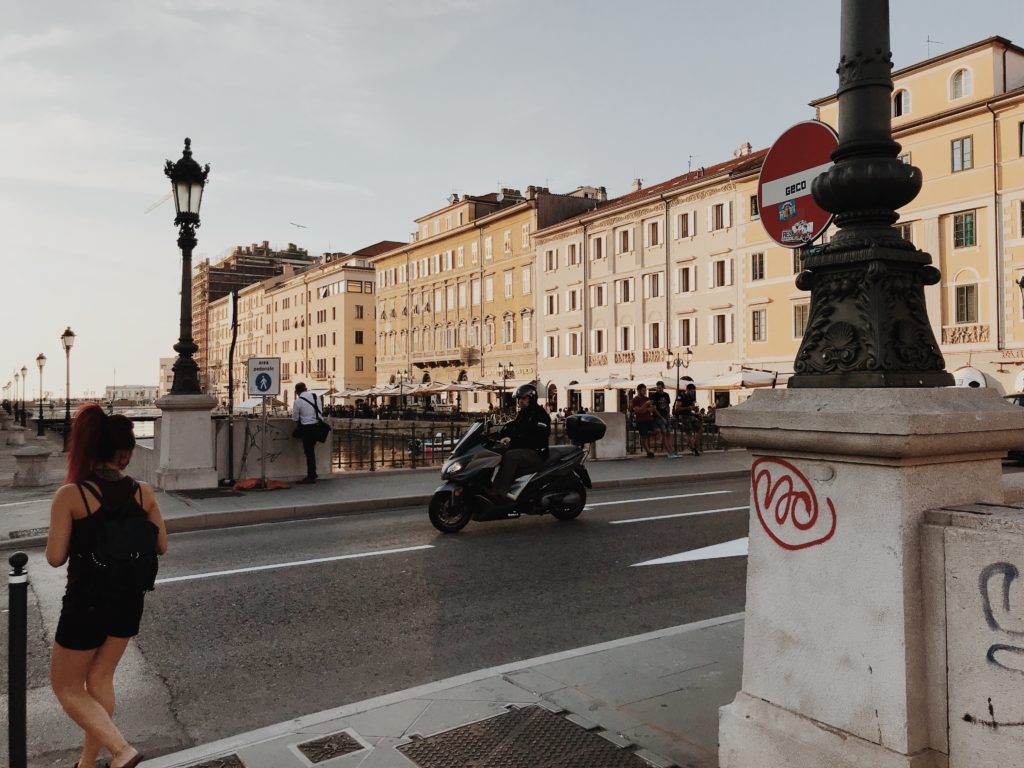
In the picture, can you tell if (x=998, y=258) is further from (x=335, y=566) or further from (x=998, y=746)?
(x=998, y=746)

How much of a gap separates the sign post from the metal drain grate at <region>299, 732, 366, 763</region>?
10841 millimetres

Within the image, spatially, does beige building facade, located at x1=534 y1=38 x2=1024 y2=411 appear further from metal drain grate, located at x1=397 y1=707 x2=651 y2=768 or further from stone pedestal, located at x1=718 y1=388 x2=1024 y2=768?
stone pedestal, located at x1=718 y1=388 x2=1024 y2=768

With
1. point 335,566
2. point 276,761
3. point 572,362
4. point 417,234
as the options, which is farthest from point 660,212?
point 276,761

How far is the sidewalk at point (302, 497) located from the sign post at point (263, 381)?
819 mm

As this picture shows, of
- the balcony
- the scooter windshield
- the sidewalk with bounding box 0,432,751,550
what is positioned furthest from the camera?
the balcony

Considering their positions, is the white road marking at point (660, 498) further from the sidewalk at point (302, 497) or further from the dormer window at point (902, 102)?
the dormer window at point (902, 102)

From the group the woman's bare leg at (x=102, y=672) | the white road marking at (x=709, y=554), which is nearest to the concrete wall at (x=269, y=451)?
the white road marking at (x=709, y=554)

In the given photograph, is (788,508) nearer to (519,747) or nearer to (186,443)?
(519,747)

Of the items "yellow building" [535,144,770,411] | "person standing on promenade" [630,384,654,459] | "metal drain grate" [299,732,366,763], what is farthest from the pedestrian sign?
"yellow building" [535,144,770,411]

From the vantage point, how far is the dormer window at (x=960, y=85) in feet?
116

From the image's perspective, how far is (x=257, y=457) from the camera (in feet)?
48.6

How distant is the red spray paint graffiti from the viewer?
9.86 ft

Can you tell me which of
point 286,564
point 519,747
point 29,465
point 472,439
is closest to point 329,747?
point 519,747

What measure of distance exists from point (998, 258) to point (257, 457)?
103 ft
